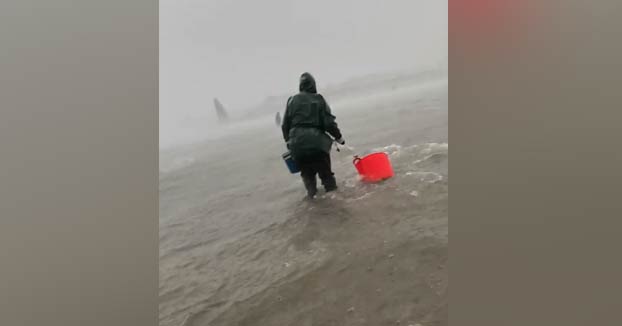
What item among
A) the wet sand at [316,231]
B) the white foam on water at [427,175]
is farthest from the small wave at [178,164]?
the white foam on water at [427,175]

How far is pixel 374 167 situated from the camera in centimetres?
196

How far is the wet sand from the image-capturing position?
5.35 ft

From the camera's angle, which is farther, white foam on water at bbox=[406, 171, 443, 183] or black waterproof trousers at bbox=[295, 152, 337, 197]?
black waterproof trousers at bbox=[295, 152, 337, 197]

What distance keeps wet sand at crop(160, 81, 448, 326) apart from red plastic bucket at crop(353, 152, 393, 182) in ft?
0.12

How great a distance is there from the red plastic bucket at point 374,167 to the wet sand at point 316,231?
36mm

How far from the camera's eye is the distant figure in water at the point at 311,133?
2.04 meters

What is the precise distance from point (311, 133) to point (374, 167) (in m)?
0.37
